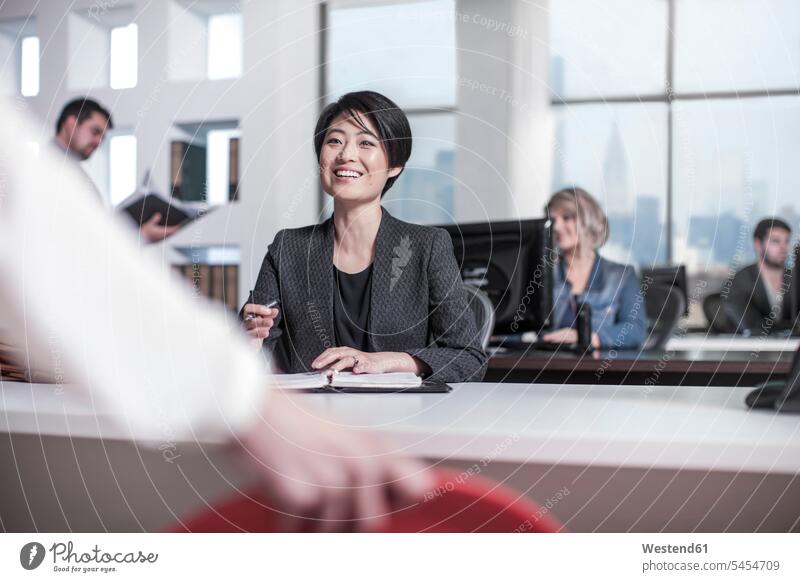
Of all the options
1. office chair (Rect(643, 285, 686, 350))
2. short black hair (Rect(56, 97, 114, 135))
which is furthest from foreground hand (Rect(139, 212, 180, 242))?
office chair (Rect(643, 285, 686, 350))

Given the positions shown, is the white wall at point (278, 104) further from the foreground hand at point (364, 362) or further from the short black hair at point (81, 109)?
the foreground hand at point (364, 362)

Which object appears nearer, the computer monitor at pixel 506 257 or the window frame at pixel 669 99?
the computer monitor at pixel 506 257

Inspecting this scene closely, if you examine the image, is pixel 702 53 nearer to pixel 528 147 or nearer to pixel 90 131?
pixel 528 147

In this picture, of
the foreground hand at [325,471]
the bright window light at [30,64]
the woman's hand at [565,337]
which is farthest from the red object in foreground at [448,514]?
the woman's hand at [565,337]

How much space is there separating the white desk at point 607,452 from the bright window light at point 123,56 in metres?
0.34

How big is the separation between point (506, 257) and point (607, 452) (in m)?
1.20

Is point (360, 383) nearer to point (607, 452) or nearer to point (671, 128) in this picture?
point (607, 452)

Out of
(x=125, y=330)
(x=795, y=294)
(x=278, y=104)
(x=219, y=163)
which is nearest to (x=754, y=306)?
(x=795, y=294)

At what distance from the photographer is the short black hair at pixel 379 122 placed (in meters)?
1.10

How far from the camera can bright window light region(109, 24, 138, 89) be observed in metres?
0.78

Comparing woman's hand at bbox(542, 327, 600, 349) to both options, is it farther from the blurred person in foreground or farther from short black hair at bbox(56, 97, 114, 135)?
the blurred person in foreground

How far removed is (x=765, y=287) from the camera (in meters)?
2.75
